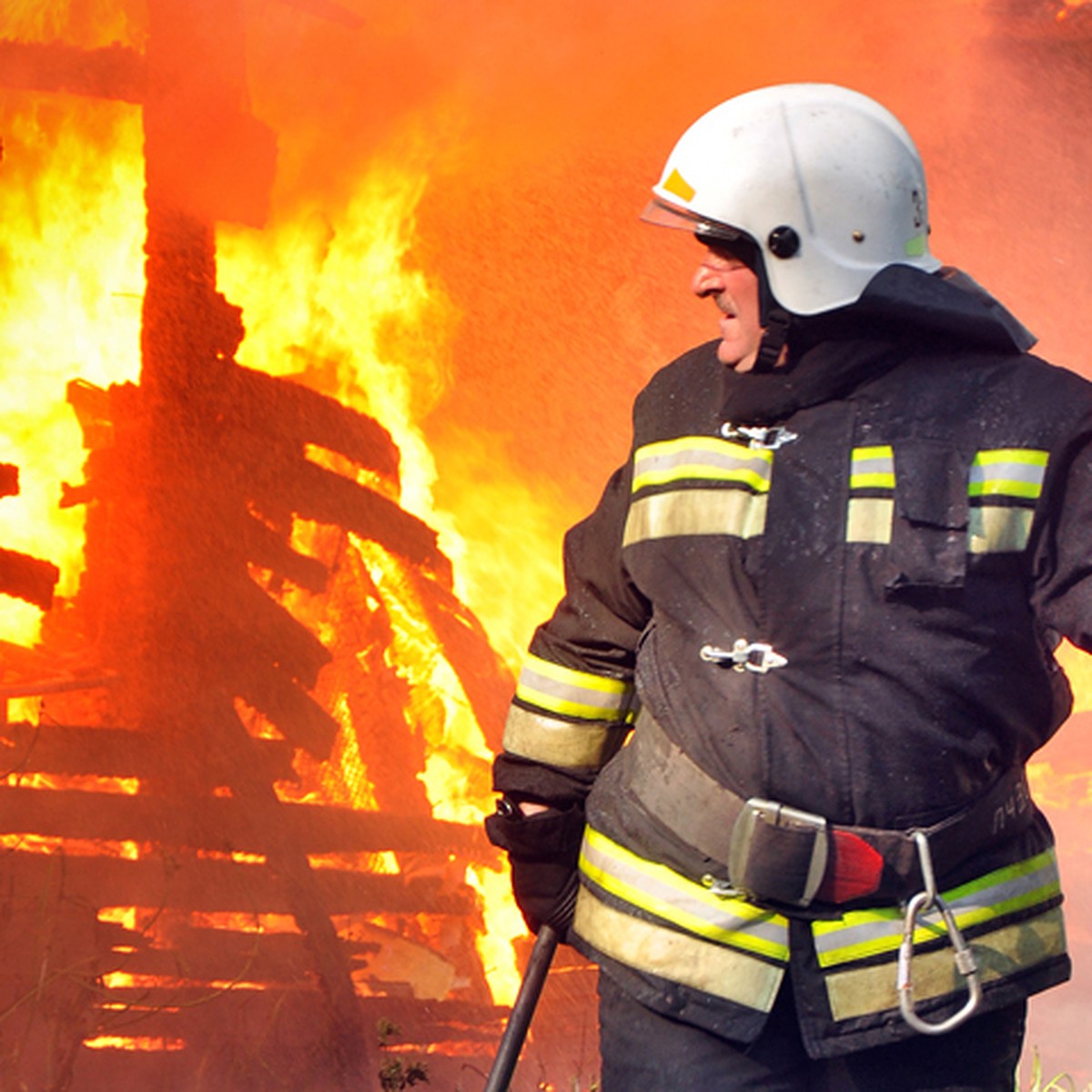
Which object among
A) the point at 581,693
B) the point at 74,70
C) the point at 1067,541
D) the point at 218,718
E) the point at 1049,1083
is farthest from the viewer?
the point at 1049,1083

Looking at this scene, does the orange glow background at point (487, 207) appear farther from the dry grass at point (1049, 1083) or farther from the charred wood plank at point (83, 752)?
the charred wood plank at point (83, 752)

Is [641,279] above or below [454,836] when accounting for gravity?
above

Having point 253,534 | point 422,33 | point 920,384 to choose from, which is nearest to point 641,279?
point 422,33

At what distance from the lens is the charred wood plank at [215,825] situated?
3.61 m

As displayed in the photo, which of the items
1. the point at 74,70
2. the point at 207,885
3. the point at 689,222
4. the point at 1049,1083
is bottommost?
the point at 1049,1083

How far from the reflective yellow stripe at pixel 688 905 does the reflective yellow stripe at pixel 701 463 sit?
0.65 meters

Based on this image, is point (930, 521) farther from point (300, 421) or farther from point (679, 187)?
point (300, 421)

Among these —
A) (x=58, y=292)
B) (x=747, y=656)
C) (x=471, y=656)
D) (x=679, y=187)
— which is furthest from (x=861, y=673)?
(x=58, y=292)

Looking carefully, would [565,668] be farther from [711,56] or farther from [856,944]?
[711,56]

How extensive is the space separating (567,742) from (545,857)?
0.73 feet

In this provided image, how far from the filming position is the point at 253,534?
3.81 metres

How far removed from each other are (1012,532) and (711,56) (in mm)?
2643

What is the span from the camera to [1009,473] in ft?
6.64

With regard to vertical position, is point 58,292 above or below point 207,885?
above
